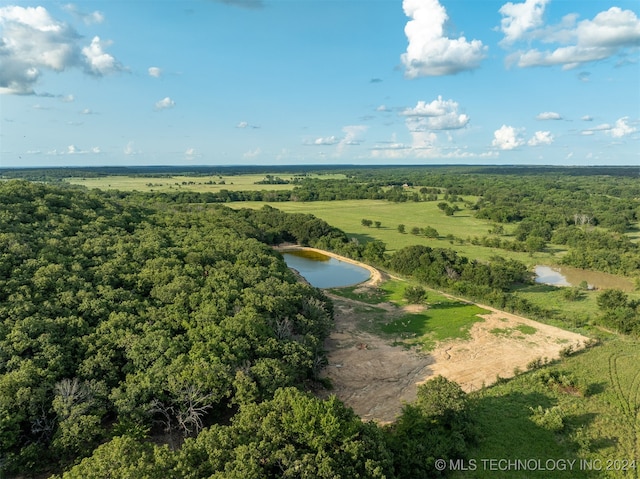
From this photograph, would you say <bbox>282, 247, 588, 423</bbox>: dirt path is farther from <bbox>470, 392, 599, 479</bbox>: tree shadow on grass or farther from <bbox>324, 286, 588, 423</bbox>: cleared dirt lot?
<bbox>470, 392, 599, 479</bbox>: tree shadow on grass

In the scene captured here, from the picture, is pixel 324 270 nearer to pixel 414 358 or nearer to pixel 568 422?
pixel 414 358

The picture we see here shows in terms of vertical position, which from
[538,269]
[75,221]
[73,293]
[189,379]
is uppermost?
[75,221]

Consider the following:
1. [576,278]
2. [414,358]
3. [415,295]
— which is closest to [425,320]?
[415,295]

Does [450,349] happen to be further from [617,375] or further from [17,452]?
[17,452]

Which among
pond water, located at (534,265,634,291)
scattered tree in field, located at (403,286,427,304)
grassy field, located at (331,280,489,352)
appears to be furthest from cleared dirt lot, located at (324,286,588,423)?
pond water, located at (534,265,634,291)

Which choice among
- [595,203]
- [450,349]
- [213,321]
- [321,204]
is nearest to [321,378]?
[213,321]
